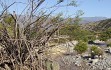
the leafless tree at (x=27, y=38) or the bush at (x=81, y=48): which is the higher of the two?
the leafless tree at (x=27, y=38)

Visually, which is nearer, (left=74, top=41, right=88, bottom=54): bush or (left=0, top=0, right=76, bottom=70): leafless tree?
(left=0, top=0, right=76, bottom=70): leafless tree

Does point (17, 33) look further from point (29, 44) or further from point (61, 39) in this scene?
point (61, 39)

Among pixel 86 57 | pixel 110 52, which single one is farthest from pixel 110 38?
pixel 86 57

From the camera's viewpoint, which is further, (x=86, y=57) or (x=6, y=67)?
(x=86, y=57)

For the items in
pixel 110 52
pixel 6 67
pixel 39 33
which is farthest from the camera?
pixel 110 52

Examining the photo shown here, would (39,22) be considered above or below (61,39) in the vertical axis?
above

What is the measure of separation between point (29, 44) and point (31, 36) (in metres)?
0.29

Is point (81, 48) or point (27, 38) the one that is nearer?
point (27, 38)

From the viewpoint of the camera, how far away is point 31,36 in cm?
619

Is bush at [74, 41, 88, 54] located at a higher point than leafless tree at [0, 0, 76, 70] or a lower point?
lower

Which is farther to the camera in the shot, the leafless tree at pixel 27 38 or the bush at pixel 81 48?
the bush at pixel 81 48

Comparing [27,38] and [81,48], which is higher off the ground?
[27,38]

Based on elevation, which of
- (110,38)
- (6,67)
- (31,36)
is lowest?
(110,38)

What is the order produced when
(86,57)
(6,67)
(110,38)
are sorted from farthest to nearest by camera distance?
1. (110,38)
2. (86,57)
3. (6,67)
